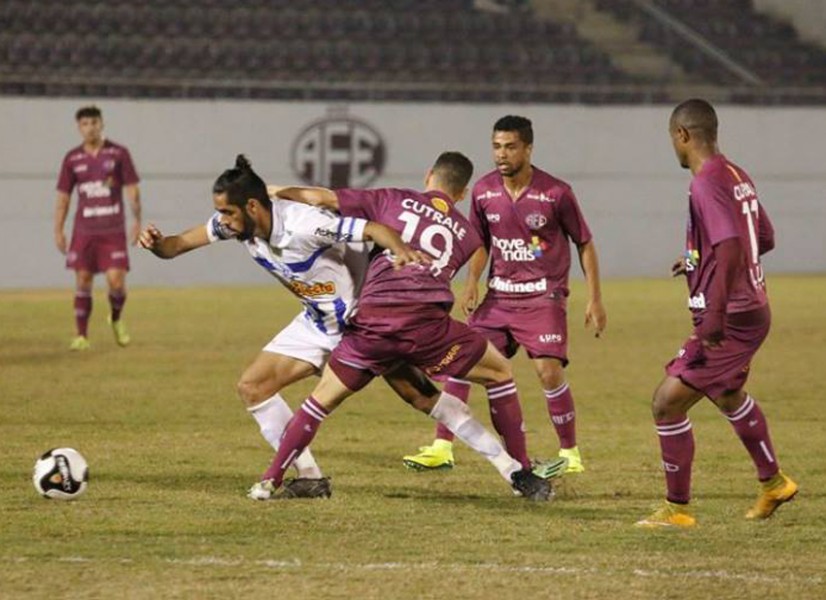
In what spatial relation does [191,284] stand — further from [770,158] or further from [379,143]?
[770,158]

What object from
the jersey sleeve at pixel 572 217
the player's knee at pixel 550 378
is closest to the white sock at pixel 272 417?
the player's knee at pixel 550 378

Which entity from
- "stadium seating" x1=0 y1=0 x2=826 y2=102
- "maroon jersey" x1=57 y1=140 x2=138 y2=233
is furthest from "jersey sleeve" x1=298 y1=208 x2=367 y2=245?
"stadium seating" x1=0 y1=0 x2=826 y2=102

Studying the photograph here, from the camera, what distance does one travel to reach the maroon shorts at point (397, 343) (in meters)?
8.20

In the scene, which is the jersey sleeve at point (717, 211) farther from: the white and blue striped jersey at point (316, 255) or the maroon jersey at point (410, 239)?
the white and blue striped jersey at point (316, 255)

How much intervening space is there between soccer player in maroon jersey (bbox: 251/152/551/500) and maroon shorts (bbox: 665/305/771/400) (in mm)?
1165

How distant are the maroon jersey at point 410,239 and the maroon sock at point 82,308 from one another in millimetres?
8897

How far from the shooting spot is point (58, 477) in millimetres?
8117

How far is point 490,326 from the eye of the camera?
970 cm

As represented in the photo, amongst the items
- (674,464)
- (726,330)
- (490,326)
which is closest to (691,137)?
(726,330)

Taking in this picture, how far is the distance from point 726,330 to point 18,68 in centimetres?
2087

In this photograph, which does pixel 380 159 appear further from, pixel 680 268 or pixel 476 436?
pixel 680 268

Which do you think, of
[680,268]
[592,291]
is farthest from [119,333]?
[680,268]

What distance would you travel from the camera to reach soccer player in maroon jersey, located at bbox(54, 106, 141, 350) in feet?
55.1

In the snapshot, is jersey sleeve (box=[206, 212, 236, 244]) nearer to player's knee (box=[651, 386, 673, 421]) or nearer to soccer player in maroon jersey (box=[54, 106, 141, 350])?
player's knee (box=[651, 386, 673, 421])
